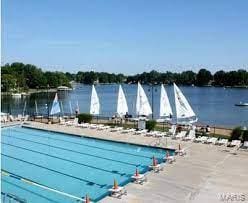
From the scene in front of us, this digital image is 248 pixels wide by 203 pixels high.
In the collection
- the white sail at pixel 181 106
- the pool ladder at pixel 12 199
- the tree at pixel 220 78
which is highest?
the tree at pixel 220 78

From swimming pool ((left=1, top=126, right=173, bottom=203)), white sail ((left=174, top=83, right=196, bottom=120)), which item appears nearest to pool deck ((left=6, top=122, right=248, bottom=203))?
swimming pool ((left=1, top=126, right=173, bottom=203))

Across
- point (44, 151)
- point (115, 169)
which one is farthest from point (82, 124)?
point (115, 169)

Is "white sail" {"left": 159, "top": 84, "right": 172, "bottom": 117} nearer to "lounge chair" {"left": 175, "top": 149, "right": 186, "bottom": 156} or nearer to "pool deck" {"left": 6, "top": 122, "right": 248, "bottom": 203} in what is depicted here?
"pool deck" {"left": 6, "top": 122, "right": 248, "bottom": 203}

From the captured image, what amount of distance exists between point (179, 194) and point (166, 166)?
4.07 m

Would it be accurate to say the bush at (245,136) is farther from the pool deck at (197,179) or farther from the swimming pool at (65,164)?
the swimming pool at (65,164)

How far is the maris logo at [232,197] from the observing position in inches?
514

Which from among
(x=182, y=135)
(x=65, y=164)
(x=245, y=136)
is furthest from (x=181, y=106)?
(x=65, y=164)

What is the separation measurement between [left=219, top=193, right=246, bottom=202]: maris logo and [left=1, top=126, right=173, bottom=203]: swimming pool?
459 centimetres

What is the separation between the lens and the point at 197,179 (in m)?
15.7

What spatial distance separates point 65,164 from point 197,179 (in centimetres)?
779

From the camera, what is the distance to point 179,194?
1380 cm

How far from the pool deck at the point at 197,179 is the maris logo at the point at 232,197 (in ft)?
0.11

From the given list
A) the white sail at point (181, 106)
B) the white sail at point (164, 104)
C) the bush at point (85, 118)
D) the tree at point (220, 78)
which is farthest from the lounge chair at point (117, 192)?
the tree at point (220, 78)

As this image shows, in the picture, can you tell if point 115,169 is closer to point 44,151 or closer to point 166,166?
point 166,166
